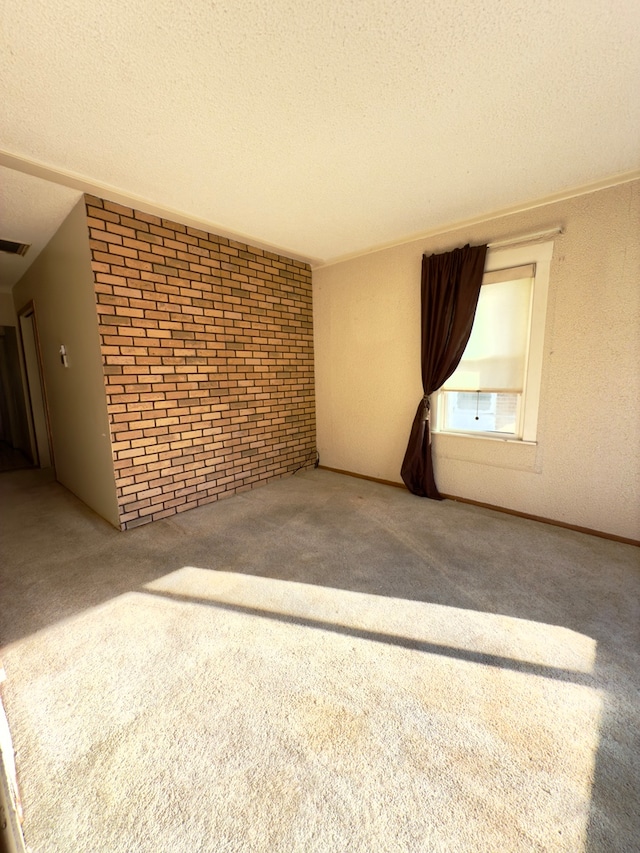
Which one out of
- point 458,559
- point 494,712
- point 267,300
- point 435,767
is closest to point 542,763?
point 494,712

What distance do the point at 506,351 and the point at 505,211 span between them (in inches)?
46.0

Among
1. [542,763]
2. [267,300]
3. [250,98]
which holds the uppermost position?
[250,98]

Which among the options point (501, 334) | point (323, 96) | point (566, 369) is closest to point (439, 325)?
point (501, 334)

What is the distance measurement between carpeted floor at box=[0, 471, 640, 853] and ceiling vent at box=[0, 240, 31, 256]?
2.89 m

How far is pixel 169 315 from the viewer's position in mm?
3105

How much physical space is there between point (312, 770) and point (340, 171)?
10.3ft

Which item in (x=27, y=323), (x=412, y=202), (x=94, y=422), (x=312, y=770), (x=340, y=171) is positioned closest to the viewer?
(x=312, y=770)

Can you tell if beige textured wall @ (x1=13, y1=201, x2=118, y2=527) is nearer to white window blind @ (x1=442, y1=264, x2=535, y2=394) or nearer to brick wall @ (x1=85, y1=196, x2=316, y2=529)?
brick wall @ (x1=85, y1=196, x2=316, y2=529)

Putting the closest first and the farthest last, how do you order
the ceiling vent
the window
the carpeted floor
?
the carpeted floor, the window, the ceiling vent

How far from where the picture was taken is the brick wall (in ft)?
9.23

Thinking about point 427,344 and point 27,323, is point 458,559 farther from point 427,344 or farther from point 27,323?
point 27,323

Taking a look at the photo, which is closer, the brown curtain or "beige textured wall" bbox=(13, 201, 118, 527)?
"beige textured wall" bbox=(13, 201, 118, 527)

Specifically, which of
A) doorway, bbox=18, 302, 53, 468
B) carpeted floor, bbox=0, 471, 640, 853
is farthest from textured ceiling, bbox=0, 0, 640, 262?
doorway, bbox=18, 302, 53, 468

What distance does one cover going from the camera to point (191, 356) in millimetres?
3309
